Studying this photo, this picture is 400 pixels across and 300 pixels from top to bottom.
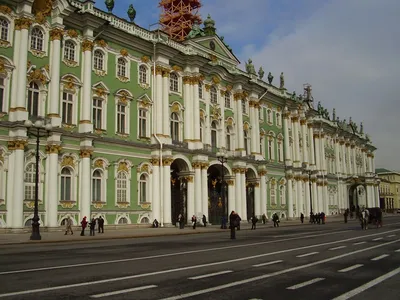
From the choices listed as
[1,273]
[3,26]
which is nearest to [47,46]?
[3,26]

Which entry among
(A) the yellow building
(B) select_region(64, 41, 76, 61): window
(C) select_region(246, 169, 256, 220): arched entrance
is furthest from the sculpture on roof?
(A) the yellow building

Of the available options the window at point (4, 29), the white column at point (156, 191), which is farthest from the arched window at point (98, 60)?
the white column at point (156, 191)

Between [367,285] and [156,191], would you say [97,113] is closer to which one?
[156,191]

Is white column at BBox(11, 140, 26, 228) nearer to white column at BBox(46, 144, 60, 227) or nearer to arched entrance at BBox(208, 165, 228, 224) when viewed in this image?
white column at BBox(46, 144, 60, 227)

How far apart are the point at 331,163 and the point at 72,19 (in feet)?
198

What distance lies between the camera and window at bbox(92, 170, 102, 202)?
1452 inches

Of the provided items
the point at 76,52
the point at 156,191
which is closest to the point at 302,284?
the point at 76,52

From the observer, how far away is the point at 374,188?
101 metres

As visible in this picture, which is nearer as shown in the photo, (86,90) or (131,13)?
(86,90)

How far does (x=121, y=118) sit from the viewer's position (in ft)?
132

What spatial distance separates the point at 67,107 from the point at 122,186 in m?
8.47

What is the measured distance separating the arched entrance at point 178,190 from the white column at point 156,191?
3.53 meters

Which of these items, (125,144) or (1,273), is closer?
(1,273)

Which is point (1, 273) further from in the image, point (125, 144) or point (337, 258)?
point (125, 144)
